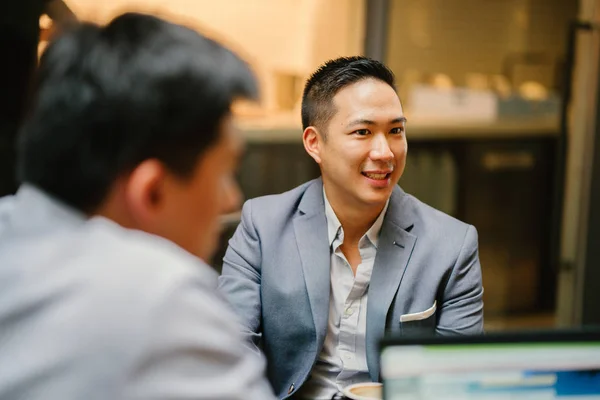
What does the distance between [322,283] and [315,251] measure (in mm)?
89

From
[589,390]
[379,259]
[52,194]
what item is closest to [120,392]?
[52,194]

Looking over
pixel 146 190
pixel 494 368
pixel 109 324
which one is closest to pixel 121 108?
pixel 146 190

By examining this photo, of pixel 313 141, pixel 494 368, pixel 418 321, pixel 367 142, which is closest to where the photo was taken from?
pixel 494 368

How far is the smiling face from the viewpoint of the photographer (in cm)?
194

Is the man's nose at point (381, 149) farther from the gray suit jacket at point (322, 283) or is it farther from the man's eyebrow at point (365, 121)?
the gray suit jacket at point (322, 283)

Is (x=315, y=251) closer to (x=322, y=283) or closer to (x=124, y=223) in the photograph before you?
(x=322, y=283)

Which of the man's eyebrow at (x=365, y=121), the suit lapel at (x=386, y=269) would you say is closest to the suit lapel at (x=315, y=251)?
the suit lapel at (x=386, y=269)

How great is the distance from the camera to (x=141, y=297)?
80 cm

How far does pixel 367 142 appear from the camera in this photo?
6.41ft

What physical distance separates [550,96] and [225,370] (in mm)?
4065

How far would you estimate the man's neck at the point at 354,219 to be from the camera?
200 centimetres

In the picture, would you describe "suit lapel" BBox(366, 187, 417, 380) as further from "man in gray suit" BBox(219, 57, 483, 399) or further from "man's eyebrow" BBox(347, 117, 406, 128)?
"man's eyebrow" BBox(347, 117, 406, 128)

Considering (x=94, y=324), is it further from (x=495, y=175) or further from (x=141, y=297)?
(x=495, y=175)

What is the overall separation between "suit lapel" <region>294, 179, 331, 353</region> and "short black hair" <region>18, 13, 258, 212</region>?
1.01 meters
